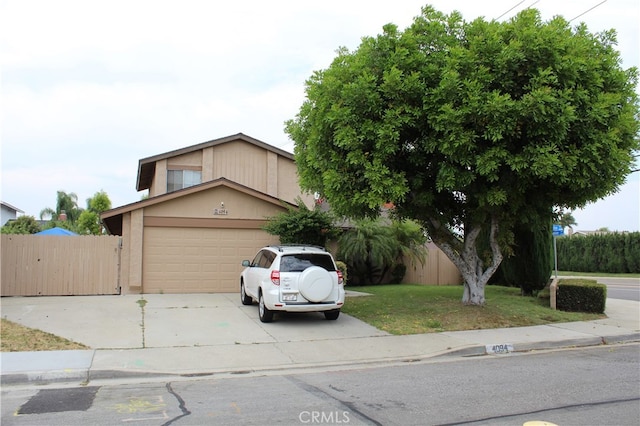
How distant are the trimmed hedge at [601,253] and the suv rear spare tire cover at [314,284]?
1193 inches

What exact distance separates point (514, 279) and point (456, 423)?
12.8 meters

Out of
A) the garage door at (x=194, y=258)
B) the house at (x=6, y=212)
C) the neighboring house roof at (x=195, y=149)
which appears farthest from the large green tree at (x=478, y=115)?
the house at (x=6, y=212)

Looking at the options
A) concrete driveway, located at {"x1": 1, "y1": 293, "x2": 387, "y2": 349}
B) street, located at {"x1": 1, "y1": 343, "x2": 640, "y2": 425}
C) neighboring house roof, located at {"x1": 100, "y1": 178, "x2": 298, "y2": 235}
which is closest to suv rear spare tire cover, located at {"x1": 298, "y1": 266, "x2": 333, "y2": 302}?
concrete driveway, located at {"x1": 1, "y1": 293, "x2": 387, "y2": 349}

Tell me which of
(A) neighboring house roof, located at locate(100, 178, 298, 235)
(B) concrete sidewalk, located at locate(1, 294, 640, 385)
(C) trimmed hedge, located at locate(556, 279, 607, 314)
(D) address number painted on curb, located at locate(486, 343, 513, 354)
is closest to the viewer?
(B) concrete sidewalk, located at locate(1, 294, 640, 385)

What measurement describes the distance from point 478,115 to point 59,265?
12.8 meters

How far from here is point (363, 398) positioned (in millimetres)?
6258

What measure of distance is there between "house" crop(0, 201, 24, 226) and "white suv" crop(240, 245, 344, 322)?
4241 cm

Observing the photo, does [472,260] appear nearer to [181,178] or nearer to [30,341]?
[30,341]

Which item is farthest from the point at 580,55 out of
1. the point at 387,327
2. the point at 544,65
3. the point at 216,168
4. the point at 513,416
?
the point at 216,168

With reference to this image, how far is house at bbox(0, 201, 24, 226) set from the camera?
4483cm

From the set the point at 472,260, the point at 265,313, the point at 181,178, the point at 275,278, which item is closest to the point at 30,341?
the point at 265,313

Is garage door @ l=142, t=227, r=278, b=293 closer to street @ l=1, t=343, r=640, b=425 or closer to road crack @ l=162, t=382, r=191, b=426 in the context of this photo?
street @ l=1, t=343, r=640, b=425

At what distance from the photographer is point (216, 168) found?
71.7 ft

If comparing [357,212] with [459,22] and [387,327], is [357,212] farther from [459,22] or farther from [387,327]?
[459,22]
